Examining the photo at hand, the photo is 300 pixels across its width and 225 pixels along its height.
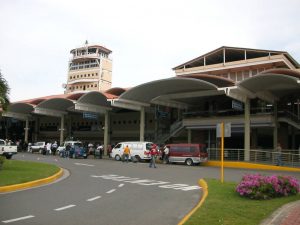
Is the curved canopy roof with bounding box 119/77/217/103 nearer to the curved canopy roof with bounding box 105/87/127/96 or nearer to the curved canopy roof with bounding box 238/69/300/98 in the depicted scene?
the curved canopy roof with bounding box 105/87/127/96

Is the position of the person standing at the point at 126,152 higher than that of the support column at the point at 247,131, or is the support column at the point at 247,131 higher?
the support column at the point at 247,131

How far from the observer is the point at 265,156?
32.1 meters

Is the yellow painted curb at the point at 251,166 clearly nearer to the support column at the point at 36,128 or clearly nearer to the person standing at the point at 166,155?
the person standing at the point at 166,155

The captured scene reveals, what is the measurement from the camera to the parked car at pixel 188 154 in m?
32.8

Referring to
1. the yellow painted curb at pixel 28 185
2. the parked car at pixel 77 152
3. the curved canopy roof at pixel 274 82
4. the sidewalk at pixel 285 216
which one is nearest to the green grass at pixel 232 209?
the sidewalk at pixel 285 216

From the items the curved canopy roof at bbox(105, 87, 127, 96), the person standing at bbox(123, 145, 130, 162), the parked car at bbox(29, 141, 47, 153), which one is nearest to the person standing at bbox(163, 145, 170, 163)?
the person standing at bbox(123, 145, 130, 162)

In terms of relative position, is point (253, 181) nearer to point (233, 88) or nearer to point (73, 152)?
point (233, 88)

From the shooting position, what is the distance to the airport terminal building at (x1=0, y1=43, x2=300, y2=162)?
35375 millimetres

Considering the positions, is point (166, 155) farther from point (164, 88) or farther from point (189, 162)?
point (164, 88)

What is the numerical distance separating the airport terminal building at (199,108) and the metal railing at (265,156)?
0.35 m

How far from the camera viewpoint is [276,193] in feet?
38.8

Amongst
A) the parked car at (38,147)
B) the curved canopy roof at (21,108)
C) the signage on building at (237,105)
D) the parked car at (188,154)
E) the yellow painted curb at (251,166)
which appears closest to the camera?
the yellow painted curb at (251,166)

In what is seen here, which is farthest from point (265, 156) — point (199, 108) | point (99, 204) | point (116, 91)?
point (99, 204)

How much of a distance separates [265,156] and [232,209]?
76.9 ft
